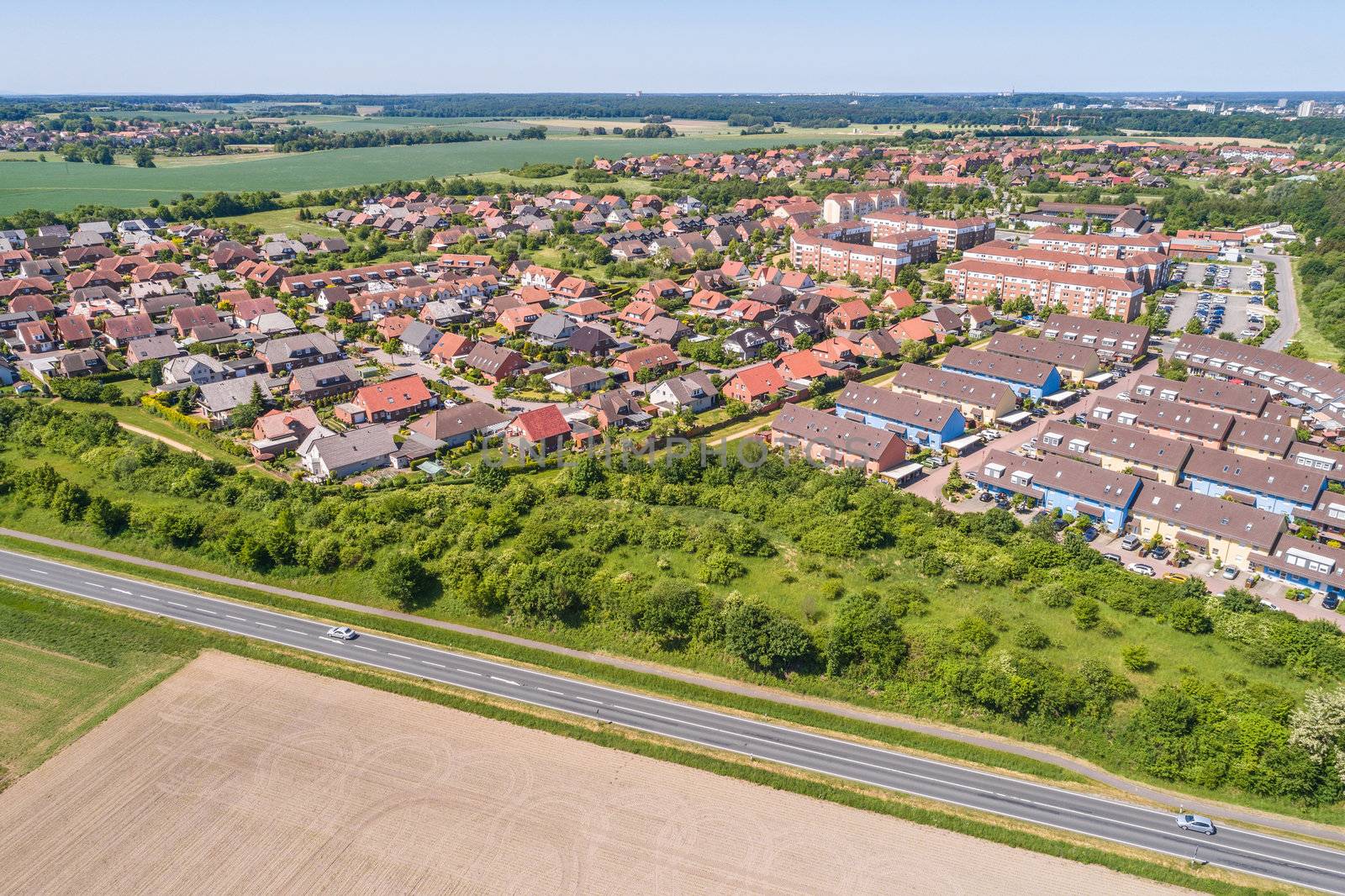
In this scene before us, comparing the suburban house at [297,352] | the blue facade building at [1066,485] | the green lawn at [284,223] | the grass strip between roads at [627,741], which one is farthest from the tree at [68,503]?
the green lawn at [284,223]

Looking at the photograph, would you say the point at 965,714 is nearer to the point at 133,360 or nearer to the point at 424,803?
the point at 424,803

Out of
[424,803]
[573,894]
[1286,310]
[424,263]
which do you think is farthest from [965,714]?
[424,263]

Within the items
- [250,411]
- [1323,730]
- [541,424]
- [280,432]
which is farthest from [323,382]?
[1323,730]

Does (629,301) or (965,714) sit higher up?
(629,301)

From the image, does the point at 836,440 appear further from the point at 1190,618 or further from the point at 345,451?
the point at 345,451

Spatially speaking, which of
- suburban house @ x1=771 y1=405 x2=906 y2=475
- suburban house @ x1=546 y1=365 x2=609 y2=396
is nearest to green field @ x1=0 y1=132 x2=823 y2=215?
suburban house @ x1=546 y1=365 x2=609 y2=396

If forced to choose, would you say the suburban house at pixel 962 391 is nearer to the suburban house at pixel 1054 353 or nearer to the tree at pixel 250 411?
the suburban house at pixel 1054 353
